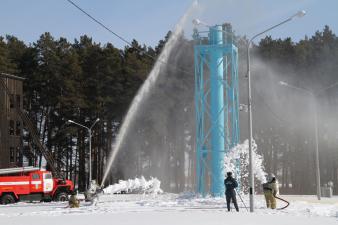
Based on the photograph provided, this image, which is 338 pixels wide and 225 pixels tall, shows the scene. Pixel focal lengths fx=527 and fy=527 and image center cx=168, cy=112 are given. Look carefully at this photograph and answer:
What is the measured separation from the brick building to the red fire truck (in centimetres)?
1279

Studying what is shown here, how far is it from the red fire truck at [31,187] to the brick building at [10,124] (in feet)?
42.0

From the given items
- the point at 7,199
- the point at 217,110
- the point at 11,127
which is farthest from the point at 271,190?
the point at 11,127

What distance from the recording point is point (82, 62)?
6850cm

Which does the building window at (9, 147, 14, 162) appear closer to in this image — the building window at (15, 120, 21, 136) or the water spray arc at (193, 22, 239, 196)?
the building window at (15, 120, 21, 136)

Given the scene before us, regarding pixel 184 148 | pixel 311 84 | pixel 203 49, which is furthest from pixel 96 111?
pixel 203 49

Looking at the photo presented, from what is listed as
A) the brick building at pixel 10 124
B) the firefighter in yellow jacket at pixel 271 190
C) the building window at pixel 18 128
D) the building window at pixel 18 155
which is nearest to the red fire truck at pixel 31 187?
the brick building at pixel 10 124

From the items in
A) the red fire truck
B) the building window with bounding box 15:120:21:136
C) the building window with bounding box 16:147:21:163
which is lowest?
the red fire truck

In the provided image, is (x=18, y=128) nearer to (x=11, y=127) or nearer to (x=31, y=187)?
(x=11, y=127)

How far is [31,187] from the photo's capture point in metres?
37.6

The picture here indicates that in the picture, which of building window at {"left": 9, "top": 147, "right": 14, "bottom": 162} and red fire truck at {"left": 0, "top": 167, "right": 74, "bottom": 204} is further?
building window at {"left": 9, "top": 147, "right": 14, "bottom": 162}

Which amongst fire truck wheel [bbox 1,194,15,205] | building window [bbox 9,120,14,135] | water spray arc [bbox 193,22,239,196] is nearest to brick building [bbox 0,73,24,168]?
building window [bbox 9,120,14,135]

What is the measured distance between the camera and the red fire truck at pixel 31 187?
3675 centimetres

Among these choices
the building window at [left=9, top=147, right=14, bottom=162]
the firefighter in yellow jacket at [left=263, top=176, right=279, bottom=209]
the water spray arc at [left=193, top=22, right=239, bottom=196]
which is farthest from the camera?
the building window at [left=9, top=147, right=14, bottom=162]

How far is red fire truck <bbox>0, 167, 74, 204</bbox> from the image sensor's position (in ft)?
121
